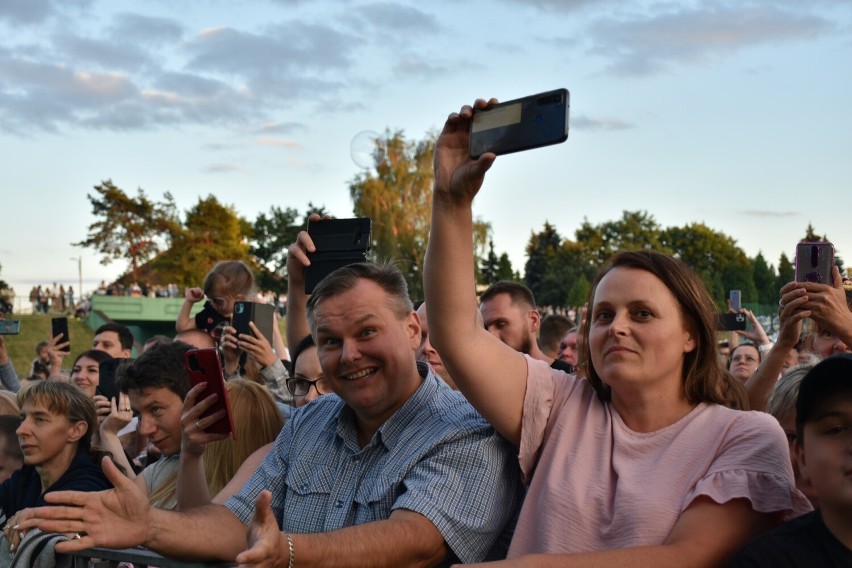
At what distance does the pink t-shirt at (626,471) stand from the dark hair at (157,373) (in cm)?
231

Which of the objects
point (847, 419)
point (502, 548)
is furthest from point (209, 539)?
point (847, 419)

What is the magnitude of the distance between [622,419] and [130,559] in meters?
1.65

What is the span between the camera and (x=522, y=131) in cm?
242

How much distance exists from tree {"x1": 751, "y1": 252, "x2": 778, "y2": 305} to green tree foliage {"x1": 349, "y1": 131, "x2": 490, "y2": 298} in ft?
146

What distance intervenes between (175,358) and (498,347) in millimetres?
2403

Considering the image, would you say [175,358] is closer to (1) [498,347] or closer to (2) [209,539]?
(2) [209,539]

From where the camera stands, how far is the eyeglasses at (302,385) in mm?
4047

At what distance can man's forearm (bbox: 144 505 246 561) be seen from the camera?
275 cm

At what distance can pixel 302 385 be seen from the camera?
4.32 metres

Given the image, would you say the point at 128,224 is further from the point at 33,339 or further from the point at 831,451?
the point at 831,451

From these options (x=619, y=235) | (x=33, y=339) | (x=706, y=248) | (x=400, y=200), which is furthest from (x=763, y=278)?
(x=33, y=339)

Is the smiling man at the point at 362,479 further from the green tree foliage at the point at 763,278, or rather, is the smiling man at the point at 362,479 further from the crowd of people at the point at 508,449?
the green tree foliage at the point at 763,278

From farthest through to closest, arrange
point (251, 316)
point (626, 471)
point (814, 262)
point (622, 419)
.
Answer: point (251, 316) < point (814, 262) < point (622, 419) < point (626, 471)

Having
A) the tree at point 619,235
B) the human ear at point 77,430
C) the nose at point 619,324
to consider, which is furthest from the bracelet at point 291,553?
the tree at point 619,235
